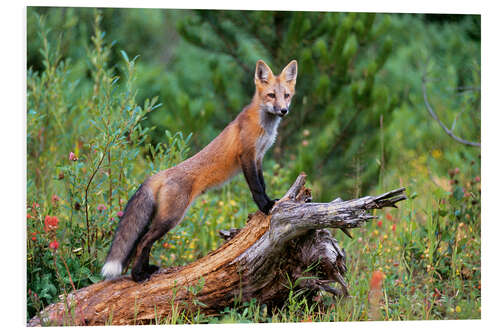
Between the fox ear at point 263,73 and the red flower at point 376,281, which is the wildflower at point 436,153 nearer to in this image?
the red flower at point 376,281

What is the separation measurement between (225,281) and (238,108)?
298 cm

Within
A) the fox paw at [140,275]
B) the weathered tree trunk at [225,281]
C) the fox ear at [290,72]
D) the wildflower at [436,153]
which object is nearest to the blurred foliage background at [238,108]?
the wildflower at [436,153]

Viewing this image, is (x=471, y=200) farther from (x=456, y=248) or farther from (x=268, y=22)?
(x=268, y=22)

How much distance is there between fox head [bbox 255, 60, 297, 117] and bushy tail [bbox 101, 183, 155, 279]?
1288 mm

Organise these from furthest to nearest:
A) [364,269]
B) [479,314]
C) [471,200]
A: 1. [471,200]
2. [364,269]
3. [479,314]

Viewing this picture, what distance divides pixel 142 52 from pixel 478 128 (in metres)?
5.60

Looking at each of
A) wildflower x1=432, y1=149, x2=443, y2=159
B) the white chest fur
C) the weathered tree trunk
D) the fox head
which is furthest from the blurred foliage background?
the fox head

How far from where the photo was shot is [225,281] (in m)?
4.44

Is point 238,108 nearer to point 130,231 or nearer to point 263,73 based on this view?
point 263,73

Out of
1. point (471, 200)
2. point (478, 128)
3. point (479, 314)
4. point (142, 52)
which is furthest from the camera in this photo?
point (142, 52)

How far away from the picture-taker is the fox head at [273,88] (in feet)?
15.6

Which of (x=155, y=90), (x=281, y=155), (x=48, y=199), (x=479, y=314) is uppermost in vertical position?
(x=155, y=90)
